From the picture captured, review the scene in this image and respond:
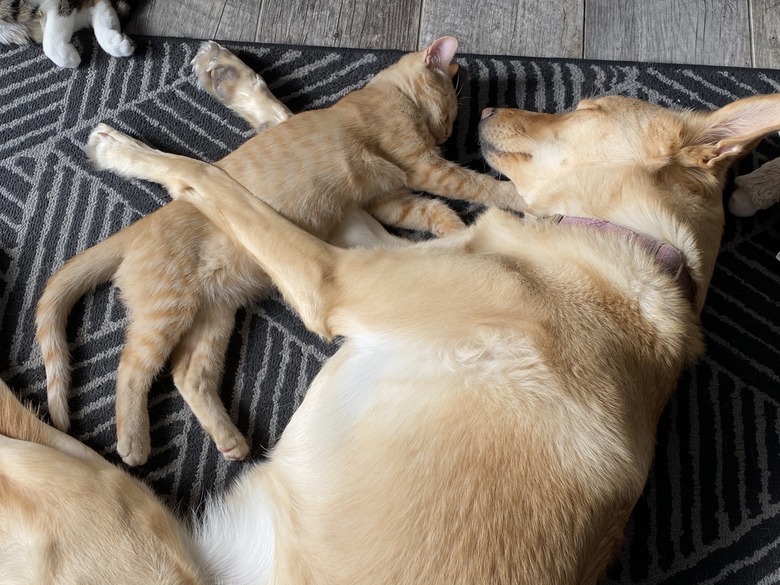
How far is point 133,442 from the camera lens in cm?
166

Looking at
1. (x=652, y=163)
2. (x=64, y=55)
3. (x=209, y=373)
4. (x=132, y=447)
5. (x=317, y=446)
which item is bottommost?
(x=132, y=447)

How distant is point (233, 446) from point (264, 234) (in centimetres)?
59

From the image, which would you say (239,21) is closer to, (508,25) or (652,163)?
(508,25)

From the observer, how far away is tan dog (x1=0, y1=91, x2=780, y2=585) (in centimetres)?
122

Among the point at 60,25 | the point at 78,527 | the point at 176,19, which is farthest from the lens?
the point at 176,19

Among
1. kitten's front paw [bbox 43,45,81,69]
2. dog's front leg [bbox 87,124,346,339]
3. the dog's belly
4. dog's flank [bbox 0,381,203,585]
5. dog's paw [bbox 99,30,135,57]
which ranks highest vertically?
dog's paw [bbox 99,30,135,57]

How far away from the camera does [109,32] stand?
6.77ft

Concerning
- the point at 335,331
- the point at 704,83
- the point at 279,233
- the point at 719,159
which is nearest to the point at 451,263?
the point at 335,331

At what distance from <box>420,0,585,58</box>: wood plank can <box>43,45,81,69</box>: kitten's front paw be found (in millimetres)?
→ 1138

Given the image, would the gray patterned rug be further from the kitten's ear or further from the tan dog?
the tan dog

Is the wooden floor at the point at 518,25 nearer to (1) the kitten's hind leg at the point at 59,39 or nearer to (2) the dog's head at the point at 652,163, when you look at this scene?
(1) the kitten's hind leg at the point at 59,39

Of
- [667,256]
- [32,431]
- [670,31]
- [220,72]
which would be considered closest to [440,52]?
[220,72]


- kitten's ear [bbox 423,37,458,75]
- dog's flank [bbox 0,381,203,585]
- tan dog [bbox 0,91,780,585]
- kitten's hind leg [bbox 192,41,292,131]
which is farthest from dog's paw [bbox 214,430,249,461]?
kitten's ear [bbox 423,37,458,75]

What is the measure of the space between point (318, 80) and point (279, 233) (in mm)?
855
